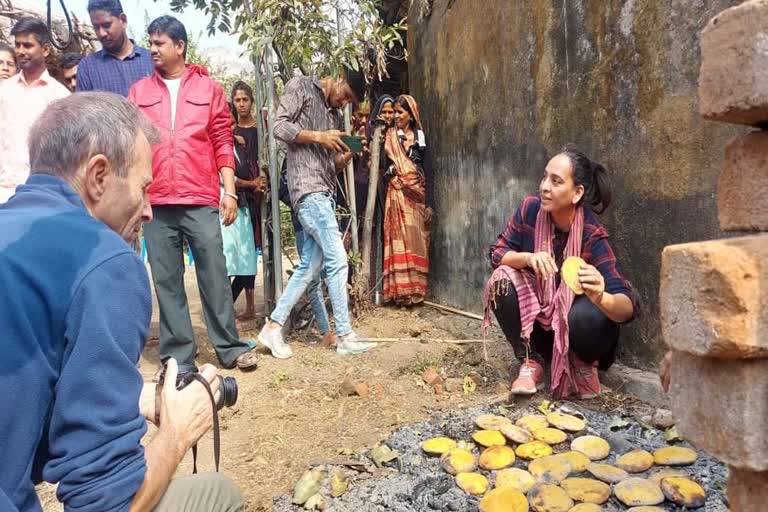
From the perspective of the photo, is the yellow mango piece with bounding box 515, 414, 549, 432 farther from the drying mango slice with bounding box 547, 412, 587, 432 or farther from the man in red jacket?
the man in red jacket

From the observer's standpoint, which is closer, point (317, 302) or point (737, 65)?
point (737, 65)

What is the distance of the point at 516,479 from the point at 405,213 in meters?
3.35

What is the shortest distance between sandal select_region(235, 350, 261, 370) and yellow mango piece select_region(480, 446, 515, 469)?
75.2 inches

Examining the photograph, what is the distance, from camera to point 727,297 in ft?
3.59

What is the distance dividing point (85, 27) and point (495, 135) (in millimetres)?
5205

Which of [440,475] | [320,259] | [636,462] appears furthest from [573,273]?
[320,259]

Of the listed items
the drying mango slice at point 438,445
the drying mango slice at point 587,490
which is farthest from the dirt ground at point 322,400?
the drying mango slice at point 587,490

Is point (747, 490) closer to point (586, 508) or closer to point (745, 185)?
point (745, 185)

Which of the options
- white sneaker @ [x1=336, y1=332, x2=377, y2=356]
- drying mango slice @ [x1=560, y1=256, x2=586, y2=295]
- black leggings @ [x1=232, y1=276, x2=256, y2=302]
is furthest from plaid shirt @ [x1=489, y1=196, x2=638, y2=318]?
black leggings @ [x1=232, y1=276, x2=256, y2=302]

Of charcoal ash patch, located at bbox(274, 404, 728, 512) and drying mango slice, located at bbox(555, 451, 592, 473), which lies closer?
charcoal ash patch, located at bbox(274, 404, 728, 512)

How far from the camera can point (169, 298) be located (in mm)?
3906

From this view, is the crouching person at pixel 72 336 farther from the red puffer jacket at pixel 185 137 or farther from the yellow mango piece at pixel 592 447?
the red puffer jacket at pixel 185 137

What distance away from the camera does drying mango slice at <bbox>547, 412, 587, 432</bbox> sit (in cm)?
286

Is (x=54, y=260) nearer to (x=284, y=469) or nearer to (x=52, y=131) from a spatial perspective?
(x=52, y=131)
